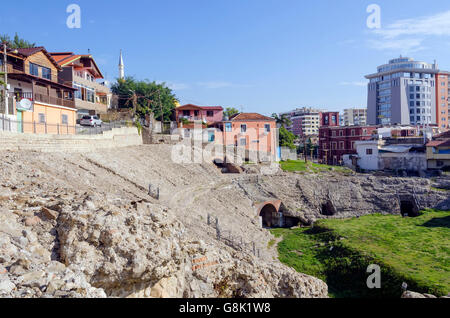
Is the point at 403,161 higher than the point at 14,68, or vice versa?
the point at 14,68

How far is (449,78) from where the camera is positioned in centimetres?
12175

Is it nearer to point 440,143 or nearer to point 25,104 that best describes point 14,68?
point 25,104

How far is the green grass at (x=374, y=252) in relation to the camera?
23312 mm

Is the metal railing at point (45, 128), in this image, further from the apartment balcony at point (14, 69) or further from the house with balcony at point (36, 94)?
the apartment balcony at point (14, 69)

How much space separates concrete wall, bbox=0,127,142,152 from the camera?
75.9 feet

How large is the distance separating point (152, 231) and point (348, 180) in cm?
3811

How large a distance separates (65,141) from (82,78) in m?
21.7

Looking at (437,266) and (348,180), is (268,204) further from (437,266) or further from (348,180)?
(437,266)

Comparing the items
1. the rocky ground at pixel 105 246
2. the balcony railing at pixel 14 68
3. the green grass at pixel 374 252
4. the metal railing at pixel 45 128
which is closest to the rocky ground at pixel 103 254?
the rocky ground at pixel 105 246

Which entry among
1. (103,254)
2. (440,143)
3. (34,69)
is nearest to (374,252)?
(103,254)

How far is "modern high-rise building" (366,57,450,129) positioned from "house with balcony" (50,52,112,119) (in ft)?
286

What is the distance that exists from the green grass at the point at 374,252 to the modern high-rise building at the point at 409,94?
83.5m

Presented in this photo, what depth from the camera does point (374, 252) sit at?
89.5ft

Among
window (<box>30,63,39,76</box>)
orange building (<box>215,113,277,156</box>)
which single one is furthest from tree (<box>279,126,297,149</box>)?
window (<box>30,63,39,76</box>)
